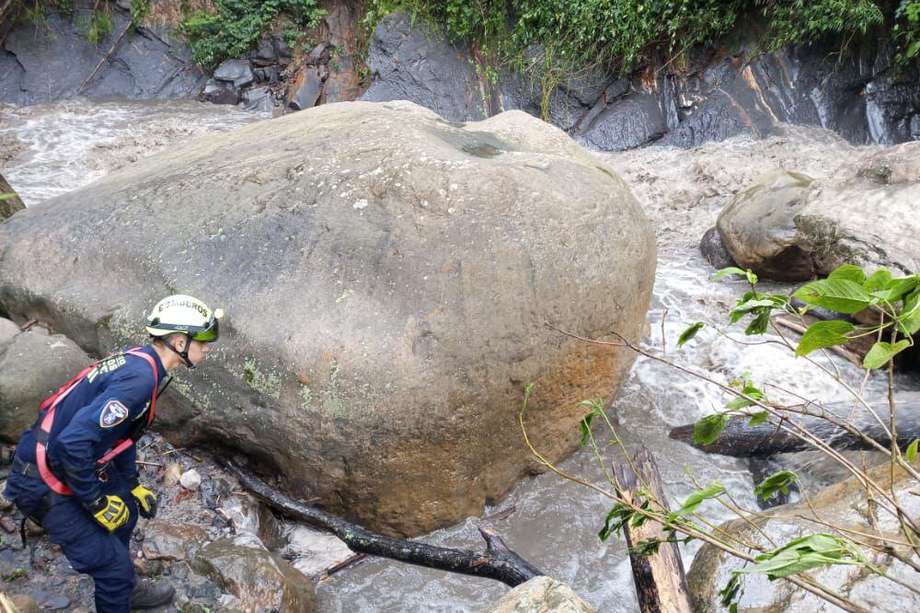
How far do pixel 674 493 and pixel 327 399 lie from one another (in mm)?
1999

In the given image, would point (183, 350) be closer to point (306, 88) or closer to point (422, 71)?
point (422, 71)

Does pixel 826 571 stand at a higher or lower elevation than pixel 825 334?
lower

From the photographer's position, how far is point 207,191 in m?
3.62

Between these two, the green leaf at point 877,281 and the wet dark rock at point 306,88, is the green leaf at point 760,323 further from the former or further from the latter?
the wet dark rock at point 306,88

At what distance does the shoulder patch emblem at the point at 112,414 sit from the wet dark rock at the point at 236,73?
380 inches

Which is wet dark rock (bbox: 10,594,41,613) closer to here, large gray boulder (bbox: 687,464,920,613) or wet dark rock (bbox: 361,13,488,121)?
large gray boulder (bbox: 687,464,920,613)

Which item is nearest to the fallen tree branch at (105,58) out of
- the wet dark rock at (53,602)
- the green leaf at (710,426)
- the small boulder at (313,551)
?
the small boulder at (313,551)

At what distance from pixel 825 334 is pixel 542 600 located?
1173 mm

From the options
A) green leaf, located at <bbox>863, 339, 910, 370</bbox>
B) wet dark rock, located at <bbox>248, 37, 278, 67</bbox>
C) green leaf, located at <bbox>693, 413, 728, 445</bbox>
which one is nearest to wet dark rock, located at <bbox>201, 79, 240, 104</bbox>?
wet dark rock, located at <bbox>248, 37, 278, 67</bbox>

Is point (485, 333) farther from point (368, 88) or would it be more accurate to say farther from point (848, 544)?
point (368, 88)

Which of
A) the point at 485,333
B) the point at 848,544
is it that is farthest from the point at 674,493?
the point at 848,544

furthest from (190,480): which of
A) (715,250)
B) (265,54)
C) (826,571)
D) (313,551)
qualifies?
(265,54)

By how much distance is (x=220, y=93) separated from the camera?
10758 mm

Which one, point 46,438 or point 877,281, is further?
point 46,438
